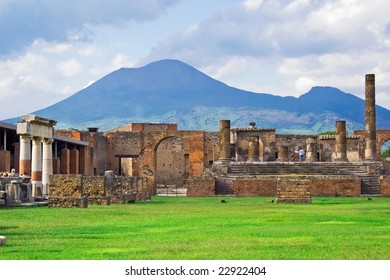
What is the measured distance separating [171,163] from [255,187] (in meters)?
31.0

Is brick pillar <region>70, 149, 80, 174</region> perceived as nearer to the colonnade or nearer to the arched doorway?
the colonnade

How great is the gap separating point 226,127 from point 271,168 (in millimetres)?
9350

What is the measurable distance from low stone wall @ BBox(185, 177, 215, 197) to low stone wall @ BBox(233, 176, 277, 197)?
1.98 meters

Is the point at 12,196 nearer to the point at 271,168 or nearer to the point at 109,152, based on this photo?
the point at 271,168

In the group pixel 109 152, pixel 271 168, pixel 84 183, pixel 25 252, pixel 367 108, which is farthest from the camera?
pixel 109 152

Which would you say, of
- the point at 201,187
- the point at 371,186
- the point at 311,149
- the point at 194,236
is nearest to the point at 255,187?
the point at 201,187

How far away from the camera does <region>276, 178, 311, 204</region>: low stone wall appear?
34531mm

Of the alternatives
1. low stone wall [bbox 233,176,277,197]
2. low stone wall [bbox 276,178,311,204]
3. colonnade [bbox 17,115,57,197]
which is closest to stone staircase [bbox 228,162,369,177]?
low stone wall [bbox 233,176,277,197]

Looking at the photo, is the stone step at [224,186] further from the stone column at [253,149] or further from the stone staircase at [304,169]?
the stone column at [253,149]

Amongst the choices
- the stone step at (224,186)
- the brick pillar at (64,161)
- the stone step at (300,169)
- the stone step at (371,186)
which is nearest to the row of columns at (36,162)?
the stone step at (224,186)

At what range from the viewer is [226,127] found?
207 ft

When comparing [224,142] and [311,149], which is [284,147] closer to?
[311,149]

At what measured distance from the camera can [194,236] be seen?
16.3 meters
